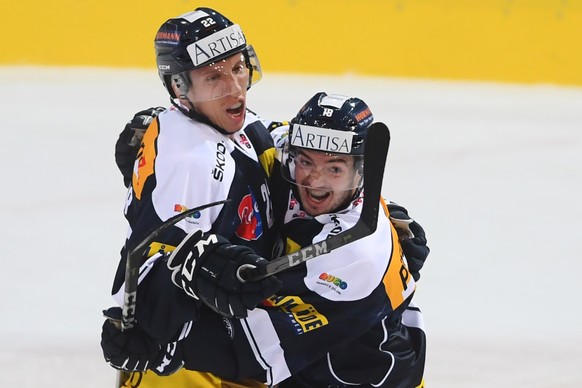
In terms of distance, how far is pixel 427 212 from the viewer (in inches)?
199

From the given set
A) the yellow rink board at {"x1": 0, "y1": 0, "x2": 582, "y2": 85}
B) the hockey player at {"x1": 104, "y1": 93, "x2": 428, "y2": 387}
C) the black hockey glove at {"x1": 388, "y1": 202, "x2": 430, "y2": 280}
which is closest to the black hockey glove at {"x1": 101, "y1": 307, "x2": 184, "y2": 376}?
the hockey player at {"x1": 104, "y1": 93, "x2": 428, "y2": 387}

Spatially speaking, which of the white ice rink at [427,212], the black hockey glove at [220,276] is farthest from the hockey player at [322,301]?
the white ice rink at [427,212]

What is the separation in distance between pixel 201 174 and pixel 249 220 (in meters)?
0.20

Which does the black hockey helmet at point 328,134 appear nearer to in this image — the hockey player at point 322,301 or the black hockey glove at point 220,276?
the hockey player at point 322,301

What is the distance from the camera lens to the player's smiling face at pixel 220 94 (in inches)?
104

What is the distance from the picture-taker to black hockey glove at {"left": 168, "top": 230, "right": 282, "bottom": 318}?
217 cm

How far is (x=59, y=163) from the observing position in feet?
17.7

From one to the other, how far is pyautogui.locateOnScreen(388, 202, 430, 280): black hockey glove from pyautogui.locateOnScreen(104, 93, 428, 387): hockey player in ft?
0.51

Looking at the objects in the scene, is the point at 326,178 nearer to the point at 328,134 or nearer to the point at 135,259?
the point at 328,134

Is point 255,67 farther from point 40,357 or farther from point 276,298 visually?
Result: point 40,357

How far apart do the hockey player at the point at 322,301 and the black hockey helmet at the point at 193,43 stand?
27 cm

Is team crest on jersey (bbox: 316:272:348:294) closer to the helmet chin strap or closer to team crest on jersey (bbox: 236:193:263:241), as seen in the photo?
team crest on jersey (bbox: 236:193:263:241)

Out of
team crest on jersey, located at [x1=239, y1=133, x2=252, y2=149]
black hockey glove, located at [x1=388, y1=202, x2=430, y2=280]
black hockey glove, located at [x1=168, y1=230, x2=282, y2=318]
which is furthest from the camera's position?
black hockey glove, located at [x1=388, y1=202, x2=430, y2=280]

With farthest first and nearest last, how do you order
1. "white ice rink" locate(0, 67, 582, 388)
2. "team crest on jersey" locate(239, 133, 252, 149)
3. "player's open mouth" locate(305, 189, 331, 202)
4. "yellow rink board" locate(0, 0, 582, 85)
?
"yellow rink board" locate(0, 0, 582, 85), "white ice rink" locate(0, 67, 582, 388), "team crest on jersey" locate(239, 133, 252, 149), "player's open mouth" locate(305, 189, 331, 202)
